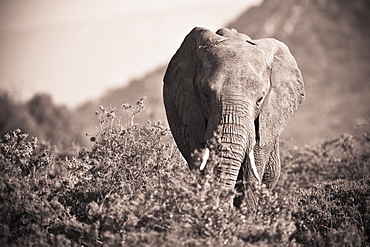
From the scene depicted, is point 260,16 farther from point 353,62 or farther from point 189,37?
point 189,37

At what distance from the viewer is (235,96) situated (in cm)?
710

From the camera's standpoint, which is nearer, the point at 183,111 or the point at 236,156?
the point at 236,156

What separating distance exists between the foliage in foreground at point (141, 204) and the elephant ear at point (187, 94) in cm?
29

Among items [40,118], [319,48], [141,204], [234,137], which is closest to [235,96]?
[234,137]

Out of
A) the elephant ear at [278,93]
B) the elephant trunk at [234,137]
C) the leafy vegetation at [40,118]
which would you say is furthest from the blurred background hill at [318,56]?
the elephant trunk at [234,137]

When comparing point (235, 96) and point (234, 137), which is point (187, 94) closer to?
point (235, 96)

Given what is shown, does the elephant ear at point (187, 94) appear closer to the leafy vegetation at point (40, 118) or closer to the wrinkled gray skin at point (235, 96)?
the wrinkled gray skin at point (235, 96)

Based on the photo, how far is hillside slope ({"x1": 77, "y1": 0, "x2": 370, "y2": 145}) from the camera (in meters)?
74.2

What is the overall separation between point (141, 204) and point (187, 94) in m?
2.01

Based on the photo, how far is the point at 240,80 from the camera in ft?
23.6

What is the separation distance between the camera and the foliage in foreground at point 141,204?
6.03 metres

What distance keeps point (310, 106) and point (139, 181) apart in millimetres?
61913

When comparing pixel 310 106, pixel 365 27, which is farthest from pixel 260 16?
pixel 310 106

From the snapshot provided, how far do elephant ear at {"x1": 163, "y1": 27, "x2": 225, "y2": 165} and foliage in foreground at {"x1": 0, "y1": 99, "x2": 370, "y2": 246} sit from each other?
29cm
